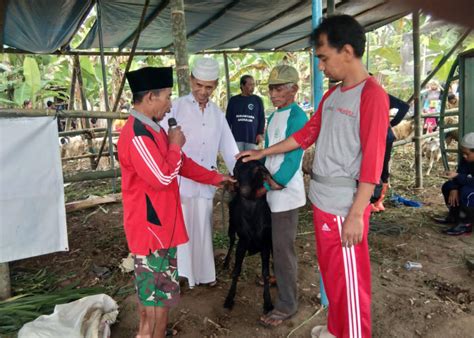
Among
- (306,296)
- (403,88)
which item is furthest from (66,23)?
(403,88)

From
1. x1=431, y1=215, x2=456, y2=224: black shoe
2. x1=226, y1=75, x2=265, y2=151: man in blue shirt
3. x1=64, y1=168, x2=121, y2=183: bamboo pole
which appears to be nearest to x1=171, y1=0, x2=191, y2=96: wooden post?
x1=64, y1=168, x2=121, y2=183: bamboo pole

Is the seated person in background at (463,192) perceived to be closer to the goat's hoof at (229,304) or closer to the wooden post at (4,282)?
the goat's hoof at (229,304)

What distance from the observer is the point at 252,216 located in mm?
2828

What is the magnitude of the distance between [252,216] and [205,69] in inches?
47.2

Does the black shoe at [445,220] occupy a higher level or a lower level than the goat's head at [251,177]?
lower

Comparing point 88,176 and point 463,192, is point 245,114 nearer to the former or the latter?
point 88,176

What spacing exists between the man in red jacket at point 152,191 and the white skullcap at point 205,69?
593 mm

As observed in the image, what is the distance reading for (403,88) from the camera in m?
18.1

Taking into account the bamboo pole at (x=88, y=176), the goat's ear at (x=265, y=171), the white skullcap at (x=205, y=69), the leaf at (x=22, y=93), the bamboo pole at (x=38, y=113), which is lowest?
the bamboo pole at (x=88, y=176)

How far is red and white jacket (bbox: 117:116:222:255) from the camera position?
1976 mm

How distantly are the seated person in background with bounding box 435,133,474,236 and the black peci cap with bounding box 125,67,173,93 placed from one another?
3.89m

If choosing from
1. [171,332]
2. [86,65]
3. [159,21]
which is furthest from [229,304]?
[86,65]

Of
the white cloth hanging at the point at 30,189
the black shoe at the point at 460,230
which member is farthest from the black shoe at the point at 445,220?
the white cloth hanging at the point at 30,189

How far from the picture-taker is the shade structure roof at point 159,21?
4.98 m
